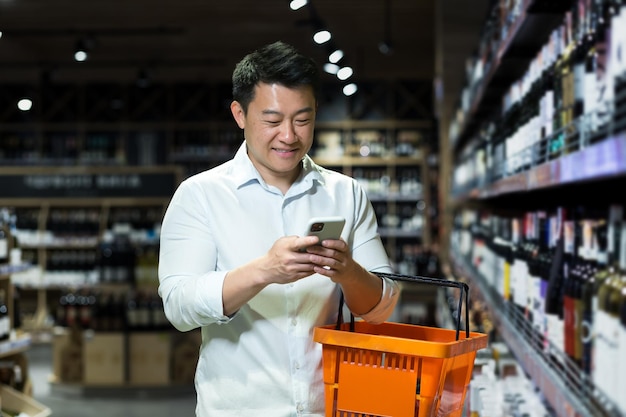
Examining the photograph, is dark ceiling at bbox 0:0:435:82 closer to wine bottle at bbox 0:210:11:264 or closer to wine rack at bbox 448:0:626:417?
wine bottle at bbox 0:210:11:264

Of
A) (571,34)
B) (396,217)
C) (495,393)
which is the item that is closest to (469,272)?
(495,393)

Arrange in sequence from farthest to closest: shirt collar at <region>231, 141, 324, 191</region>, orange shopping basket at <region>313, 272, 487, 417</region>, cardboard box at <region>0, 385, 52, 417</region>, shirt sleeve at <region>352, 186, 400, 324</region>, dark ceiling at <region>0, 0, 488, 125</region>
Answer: dark ceiling at <region>0, 0, 488, 125</region>
cardboard box at <region>0, 385, 52, 417</region>
shirt collar at <region>231, 141, 324, 191</region>
shirt sleeve at <region>352, 186, 400, 324</region>
orange shopping basket at <region>313, 272, 487, 417</region>

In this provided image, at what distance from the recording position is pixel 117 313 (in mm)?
8008

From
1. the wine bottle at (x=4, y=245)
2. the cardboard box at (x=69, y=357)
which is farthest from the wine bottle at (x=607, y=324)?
the cardboard box at (x=69, y=357)

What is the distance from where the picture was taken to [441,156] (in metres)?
10.1

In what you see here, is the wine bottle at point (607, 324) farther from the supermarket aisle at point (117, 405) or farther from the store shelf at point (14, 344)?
the supermarket aisle at point (117, 405)

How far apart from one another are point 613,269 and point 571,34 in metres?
0.86

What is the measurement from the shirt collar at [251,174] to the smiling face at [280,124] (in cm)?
9

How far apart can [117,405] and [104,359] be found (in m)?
0.50

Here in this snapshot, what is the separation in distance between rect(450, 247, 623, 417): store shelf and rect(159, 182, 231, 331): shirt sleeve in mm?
766

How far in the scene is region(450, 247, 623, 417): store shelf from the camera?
6.14 feet

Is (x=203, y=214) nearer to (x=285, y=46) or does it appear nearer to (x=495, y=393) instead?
(x=285, y=46)

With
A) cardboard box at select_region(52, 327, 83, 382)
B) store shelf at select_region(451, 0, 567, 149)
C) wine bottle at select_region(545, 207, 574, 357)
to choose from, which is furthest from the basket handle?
cardboard box at select_region(52, 327, 83, 382)

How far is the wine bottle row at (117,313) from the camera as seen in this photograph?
7883mm
